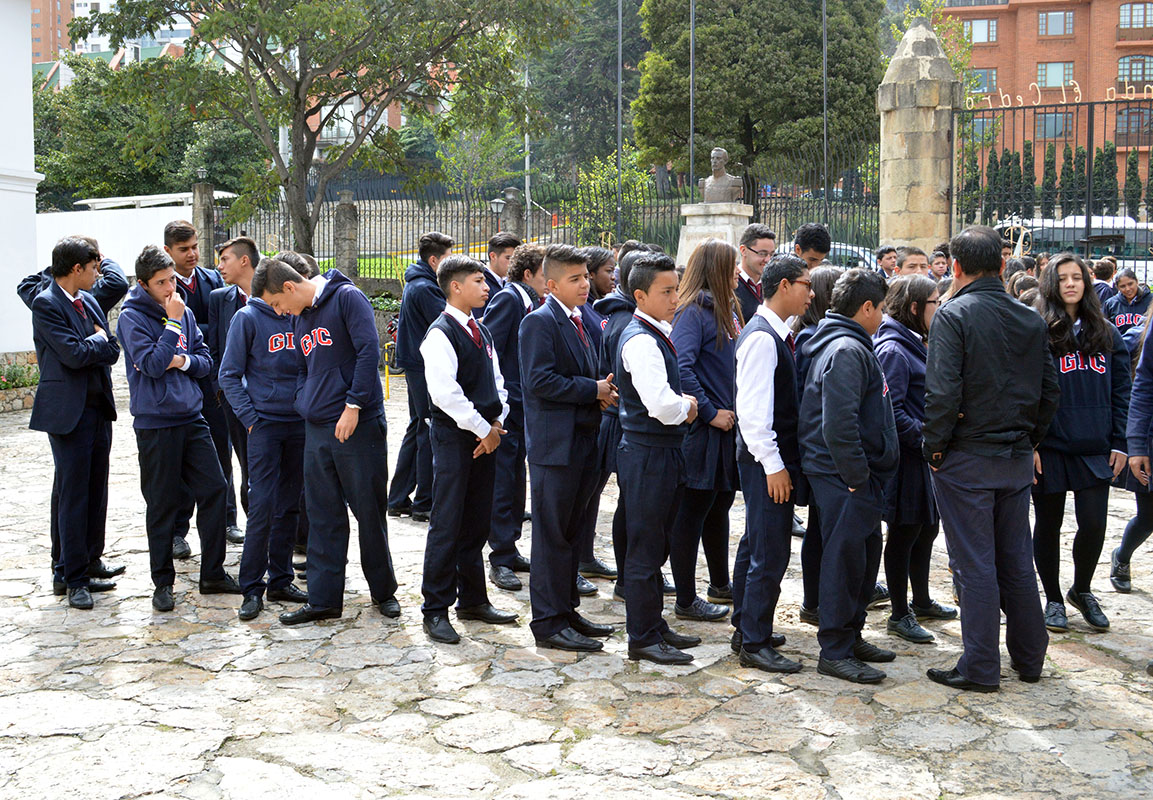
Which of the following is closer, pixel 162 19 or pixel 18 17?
pixel 18 17

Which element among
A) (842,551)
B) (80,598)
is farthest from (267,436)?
(842,551)

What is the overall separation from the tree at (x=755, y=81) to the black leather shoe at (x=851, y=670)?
29.6 metres

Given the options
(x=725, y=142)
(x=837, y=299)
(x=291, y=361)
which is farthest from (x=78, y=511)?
(x=725, y=142)

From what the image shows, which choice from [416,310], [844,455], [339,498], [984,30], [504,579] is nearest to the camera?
[844,455]

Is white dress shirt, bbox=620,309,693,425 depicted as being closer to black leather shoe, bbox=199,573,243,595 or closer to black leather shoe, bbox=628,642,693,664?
black leather shoe, bbox=628,642,693,664

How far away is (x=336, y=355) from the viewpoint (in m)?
5.77

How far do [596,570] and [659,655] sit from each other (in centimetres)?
162

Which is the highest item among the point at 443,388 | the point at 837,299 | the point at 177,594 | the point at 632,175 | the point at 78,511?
the point at 632,175

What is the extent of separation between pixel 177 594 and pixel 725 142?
29.4m

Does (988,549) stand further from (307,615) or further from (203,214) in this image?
(203,214)

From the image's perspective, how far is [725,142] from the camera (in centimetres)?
3366

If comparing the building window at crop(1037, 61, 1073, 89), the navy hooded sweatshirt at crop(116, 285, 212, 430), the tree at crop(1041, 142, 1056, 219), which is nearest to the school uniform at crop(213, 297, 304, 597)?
the navy hooded sweatshirt at crop(116, 285, 212, 430)

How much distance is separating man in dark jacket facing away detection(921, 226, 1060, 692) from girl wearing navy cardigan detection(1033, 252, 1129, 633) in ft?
2.64

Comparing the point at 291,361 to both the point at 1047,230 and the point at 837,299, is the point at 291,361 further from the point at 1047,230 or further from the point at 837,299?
the point at 1047,230
